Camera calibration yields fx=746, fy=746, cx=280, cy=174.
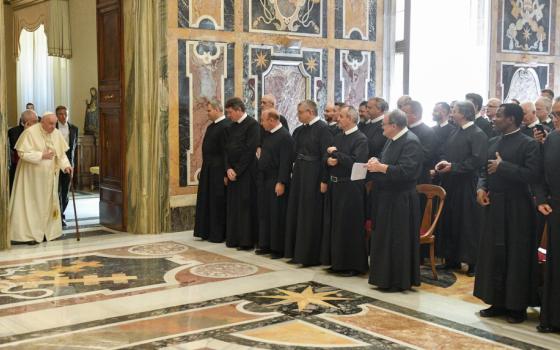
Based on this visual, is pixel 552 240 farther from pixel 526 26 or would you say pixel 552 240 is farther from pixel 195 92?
pixel 526 26

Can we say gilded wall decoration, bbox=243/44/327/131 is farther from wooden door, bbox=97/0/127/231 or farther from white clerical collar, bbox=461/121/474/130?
white clerical collar, bbox=461/121/474/130

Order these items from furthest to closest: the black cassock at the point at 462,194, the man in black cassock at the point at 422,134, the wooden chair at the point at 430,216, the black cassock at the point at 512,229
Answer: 1. the man in black cassock at the point at 422,134
2. the black cassock at the point at 462,194
3. the wooden chair at the point at 430,216
4. the black cassock at the point at 512,229

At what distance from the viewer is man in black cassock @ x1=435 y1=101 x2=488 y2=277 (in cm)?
730

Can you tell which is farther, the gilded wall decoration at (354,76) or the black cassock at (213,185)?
the gilded wall decoration at (354,76)

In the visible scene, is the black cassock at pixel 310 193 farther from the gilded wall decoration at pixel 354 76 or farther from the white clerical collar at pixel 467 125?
the gilded wall decoration at pixel 354 76

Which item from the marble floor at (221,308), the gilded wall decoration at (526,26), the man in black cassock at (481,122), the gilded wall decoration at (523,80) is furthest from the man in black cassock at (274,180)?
the gilded wall decoration at (526,26)

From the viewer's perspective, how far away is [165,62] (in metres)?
9.45

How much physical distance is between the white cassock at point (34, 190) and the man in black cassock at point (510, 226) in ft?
17.9

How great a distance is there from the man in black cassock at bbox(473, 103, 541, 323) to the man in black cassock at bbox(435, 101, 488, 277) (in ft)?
5.29

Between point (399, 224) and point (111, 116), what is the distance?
4.95 meters

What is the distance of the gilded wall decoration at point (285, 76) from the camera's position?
10305 mm

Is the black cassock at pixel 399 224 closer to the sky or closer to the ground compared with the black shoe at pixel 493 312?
closer to the sky

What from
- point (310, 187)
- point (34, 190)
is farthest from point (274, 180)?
point (34, 190)

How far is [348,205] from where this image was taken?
278 inches
